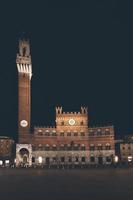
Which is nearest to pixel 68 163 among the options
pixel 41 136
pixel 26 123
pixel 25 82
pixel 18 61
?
pixel 41 136

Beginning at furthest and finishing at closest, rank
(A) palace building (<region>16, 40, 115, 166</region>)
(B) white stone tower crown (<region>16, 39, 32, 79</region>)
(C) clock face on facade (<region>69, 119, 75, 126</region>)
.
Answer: (B) white stone tower crown (<region>16, 39, 32, 79</region>)
(C) clock face on facade (<region>69, 119, 75, 126</region>)
(A) palace building (<region>16, 40, 115, 166</region>)

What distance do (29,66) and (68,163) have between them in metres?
36.3

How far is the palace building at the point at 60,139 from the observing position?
104438 millimetres

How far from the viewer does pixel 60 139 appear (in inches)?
4222

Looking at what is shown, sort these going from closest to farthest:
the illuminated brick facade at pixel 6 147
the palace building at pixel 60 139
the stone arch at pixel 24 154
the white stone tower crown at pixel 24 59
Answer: the stone arch at pixel 24 154
the palace building at pixel 60 139
the white stone tower crown at pixel 24 59
the illuminated brick facade at pixel 6 147

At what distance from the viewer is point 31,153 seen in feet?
339

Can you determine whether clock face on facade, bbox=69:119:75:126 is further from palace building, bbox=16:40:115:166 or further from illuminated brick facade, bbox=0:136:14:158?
illuminated brick facade, bbox=0:136:14:158

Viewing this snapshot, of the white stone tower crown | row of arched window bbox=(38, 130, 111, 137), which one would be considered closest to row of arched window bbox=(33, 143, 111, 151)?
row of arched window bbox=(38, 130, 111, 137)

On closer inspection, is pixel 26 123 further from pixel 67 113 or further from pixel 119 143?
pixel 119 143

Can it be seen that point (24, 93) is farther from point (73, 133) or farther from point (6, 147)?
point (73, 133)

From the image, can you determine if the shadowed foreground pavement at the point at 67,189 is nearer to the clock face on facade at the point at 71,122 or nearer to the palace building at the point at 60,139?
the palace building at the point at 60,139

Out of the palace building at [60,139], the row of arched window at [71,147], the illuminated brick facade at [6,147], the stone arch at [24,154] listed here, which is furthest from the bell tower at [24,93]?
the illuminated brick facade at [6,147]

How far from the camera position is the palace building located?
104 metres

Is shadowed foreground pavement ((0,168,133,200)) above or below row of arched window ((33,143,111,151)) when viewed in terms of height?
below
